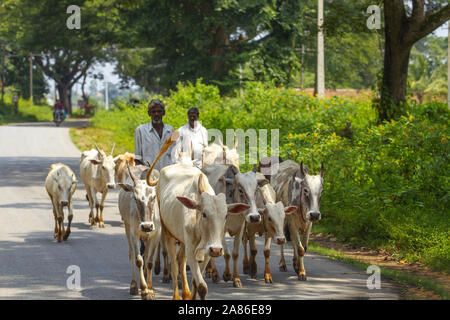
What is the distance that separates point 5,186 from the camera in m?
20.2

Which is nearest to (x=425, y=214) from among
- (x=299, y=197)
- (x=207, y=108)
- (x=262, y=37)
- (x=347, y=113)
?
(x=299, y=197)

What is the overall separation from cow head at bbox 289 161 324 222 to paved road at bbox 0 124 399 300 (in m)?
0.90

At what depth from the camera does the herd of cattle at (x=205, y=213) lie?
24.0 feet

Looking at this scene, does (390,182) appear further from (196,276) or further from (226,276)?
(196,276)

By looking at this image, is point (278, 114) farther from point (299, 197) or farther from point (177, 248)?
point (177, 248)

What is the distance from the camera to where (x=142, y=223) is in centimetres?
789

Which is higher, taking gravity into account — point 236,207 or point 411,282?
point 236,207

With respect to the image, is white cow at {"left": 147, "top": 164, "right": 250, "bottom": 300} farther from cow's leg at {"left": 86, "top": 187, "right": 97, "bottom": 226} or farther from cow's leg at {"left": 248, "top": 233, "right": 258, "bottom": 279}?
cow's leg at {"left": 86, "top": 187, "right": 97, "bottom": 226}

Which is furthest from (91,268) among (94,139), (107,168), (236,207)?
(94,139)

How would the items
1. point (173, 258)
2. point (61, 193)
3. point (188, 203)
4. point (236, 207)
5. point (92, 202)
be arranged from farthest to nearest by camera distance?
point (92, 202) → point (61, 193) → point (173, 258) → point (236, 207) → point (188, 203)

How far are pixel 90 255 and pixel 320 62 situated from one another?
56.6ft

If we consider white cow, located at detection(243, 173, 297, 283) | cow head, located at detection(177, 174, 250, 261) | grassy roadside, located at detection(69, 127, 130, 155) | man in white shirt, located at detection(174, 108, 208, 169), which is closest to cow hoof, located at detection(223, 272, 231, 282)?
white cow, located at detection(243, 173, 297, 283)

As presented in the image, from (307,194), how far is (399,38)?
28.0 ft

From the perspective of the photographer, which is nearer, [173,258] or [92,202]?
[173,258]
